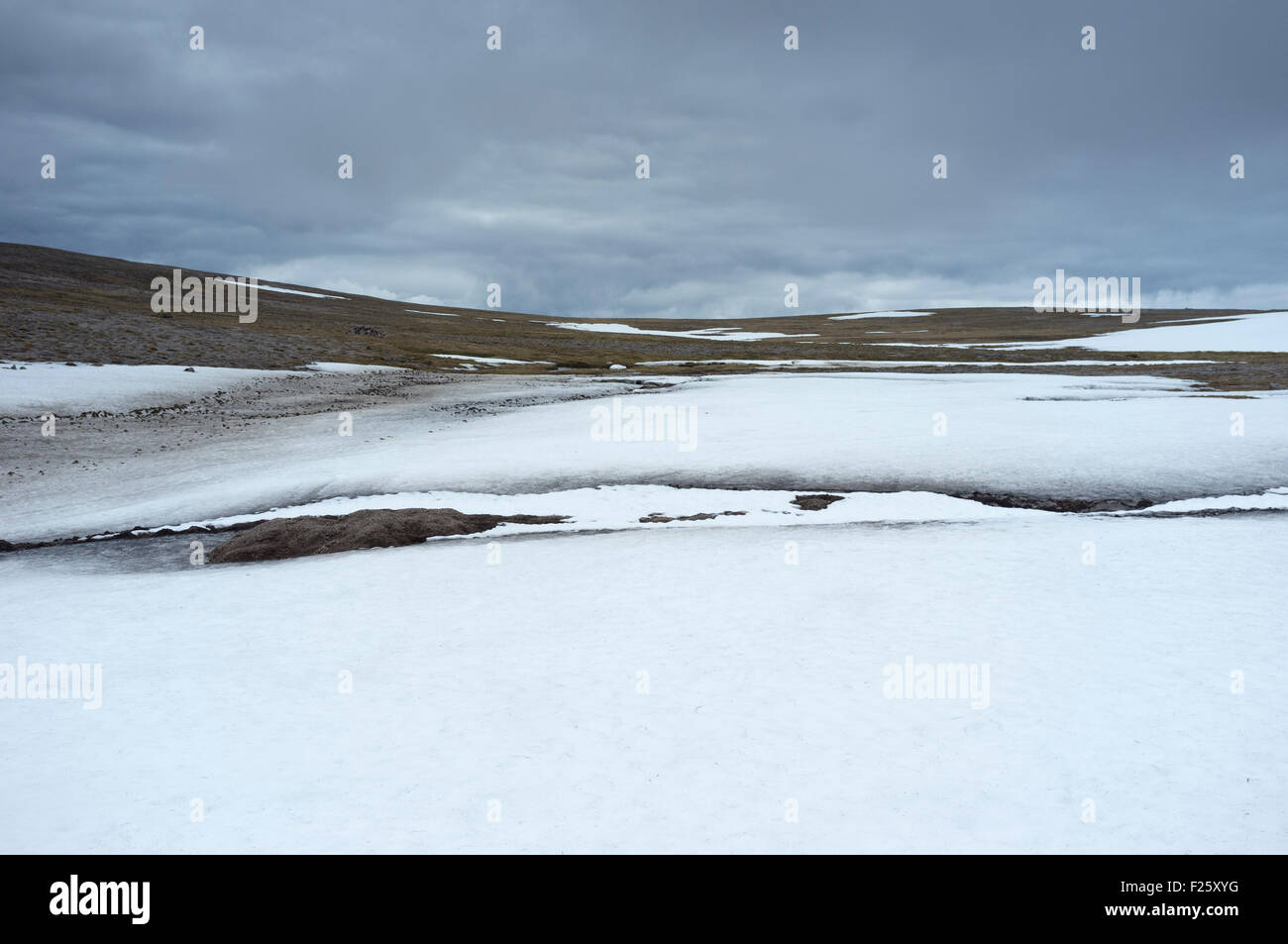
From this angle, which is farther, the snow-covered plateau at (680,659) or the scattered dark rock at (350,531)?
the scattered dark rock at (350,531)

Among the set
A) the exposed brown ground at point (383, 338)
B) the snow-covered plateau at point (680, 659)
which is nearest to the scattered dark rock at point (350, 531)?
the snow-covered plateau at point (680, 659)

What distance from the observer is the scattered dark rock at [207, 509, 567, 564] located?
63.8 feet

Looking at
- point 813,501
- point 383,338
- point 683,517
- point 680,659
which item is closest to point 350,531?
point 683,517

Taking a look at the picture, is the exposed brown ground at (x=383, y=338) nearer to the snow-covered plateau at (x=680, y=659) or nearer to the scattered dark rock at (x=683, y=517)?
the snow-covered plateau at (x=680, y=659)

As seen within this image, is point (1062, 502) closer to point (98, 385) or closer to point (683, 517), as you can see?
point (683, 517)

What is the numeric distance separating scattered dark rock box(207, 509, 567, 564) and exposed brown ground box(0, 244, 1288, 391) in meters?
42.0

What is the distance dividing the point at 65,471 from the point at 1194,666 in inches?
1345

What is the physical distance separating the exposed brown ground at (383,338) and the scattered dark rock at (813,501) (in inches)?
1542

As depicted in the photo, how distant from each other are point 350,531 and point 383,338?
7789 centimetres

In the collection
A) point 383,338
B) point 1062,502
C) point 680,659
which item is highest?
point 383,338

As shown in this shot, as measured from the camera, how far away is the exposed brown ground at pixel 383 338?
56.8 meters

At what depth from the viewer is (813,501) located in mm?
22531
